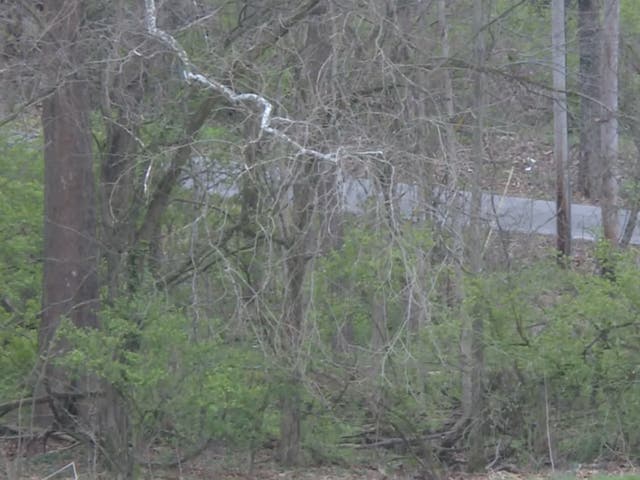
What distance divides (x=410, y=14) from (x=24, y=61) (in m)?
4.55

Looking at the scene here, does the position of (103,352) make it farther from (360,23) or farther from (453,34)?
(453,34)

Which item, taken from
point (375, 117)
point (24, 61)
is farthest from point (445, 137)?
point (24, 61)

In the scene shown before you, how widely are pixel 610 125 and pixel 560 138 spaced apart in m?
1.67

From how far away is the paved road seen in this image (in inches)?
422

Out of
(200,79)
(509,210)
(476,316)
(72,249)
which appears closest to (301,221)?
(200,79)

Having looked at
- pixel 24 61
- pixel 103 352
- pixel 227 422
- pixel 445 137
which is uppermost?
pixel 24 61

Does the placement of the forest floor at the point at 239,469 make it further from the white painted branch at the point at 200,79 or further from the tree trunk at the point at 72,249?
the white painted branch at the point at 200,79

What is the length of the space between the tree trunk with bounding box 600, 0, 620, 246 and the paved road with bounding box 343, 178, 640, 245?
1.10 ft

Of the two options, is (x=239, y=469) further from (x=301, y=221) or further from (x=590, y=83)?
(x=590, y=83)

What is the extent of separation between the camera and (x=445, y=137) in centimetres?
1216

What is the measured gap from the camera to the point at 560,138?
19047 mm

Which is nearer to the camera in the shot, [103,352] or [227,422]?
[103,352]

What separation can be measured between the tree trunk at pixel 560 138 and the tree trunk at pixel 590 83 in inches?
11.6

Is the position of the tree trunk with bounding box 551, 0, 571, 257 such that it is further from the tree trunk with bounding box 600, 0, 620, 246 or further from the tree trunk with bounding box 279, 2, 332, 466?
the tree trunk with bounding box 279, 2, 332, 466
